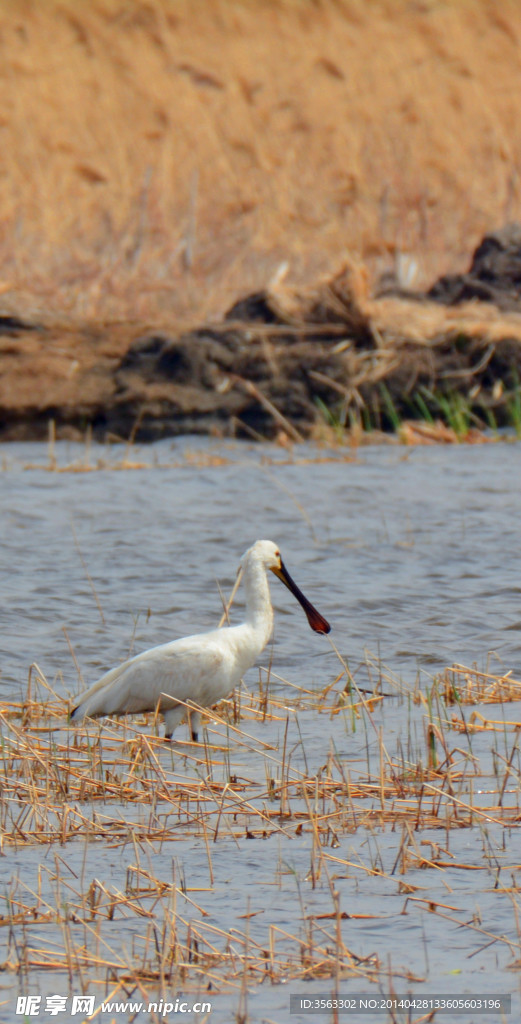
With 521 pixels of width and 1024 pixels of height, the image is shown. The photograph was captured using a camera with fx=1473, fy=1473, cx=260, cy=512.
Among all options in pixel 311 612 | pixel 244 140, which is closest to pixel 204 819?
pixel 311 612

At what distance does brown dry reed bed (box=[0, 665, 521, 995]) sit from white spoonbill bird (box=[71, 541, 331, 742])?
131mm

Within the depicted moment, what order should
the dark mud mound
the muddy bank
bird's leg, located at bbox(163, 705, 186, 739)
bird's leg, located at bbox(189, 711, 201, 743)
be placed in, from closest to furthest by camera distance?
bird's leg, located at bbox(189, 711, 201, 743) → bird's leg, located at bbox(163, 705, 186, 739) → the muddy bank → the dark mud mound

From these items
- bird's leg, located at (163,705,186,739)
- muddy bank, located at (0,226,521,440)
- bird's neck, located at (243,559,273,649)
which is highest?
bird's neck, located at (243,559,273,649)

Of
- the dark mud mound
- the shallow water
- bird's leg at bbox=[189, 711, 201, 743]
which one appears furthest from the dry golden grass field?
bird's leg at bbox=[189, 711, 201, 743]

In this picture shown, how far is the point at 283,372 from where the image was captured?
1655 cm

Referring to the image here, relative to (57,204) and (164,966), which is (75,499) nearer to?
(164,966)

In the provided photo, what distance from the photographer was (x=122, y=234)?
2372 cm

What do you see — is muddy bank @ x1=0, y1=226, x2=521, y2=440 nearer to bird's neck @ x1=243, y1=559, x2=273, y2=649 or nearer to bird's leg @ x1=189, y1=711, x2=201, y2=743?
bird's neck @ x1=243, y1=559, x2=273, y2=649

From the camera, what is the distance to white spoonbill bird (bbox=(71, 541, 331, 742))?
19.1ft

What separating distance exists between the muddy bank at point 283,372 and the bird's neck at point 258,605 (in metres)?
9.38

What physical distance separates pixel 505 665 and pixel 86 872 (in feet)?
11.5

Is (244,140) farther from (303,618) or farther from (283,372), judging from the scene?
(303,618)

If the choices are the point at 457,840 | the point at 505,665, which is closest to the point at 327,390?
the point at 505,665

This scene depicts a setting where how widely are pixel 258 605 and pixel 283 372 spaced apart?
10.4 metres
